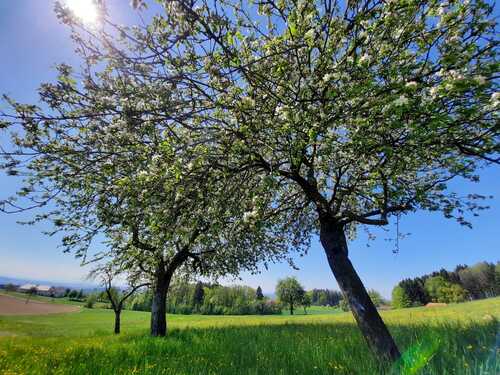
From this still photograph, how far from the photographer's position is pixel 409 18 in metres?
4.41

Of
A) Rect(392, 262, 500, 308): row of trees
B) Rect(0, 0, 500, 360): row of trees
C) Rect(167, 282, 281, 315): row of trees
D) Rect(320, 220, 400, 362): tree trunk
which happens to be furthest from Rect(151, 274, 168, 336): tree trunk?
Rect(392, 262, 500, 308): row of trees

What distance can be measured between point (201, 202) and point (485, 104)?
21.4ft

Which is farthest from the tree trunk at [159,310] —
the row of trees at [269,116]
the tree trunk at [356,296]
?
the tree trunk at [356,296]

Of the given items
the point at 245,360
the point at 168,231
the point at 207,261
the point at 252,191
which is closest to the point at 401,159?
the point at 252,191

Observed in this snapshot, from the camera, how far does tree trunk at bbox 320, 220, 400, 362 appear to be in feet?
19.4

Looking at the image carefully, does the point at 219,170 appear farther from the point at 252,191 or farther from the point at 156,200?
the point at 156,200

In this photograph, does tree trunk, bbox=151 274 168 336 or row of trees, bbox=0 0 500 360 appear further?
tree trunk, bbox=151 274 168 336

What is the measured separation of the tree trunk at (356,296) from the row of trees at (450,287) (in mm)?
128682

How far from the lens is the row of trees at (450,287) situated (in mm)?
106062

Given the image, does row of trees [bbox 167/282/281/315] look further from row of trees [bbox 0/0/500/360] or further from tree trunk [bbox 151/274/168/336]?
row of trees [bbox 0/0/500/360]

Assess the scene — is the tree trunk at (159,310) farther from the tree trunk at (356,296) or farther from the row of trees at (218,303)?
the row of trees at (218,303)

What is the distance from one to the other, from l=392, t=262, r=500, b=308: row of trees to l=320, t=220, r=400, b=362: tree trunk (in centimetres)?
12868

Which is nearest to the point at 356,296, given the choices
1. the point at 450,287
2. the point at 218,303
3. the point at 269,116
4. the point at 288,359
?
the point at 288,359

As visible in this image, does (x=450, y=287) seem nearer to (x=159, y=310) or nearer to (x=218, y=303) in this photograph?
(x=218, y=303)
